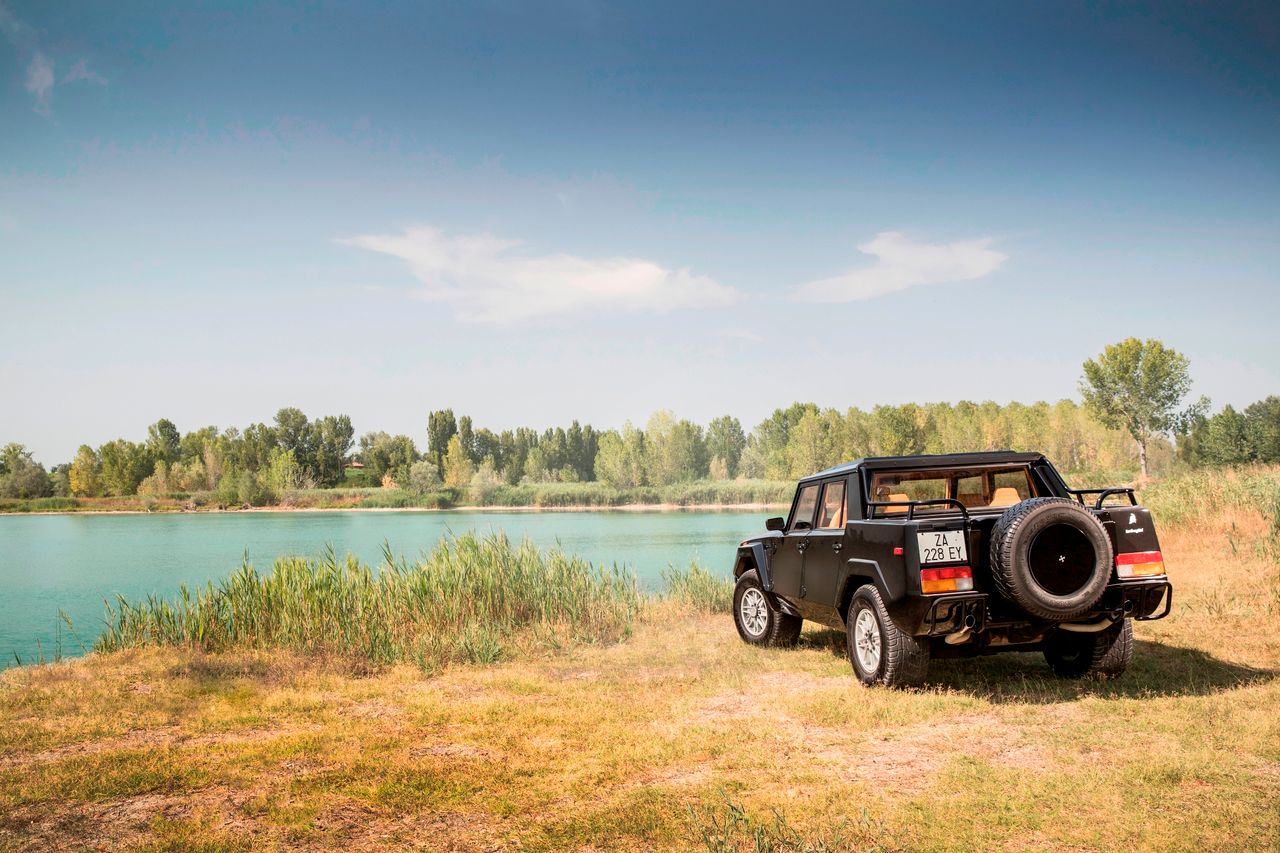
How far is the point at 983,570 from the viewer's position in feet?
21.8

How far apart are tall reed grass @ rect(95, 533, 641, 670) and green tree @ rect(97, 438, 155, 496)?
87130 millimetres

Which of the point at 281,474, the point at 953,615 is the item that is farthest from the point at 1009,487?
the point at 281,474

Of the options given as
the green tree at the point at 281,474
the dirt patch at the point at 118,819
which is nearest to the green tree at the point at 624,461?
the green tree at the point at 281,474

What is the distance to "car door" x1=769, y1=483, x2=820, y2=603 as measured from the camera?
349 inches

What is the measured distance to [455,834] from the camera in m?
4.57

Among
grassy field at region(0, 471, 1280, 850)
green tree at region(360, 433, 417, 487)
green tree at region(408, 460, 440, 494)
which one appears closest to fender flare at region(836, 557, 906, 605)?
grassy field at region(0, 471, 1280, 850)

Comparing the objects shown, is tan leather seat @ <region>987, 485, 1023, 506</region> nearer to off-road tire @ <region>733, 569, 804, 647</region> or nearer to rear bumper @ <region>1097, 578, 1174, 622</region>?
rear bumper @ <region>1097, 578, 1174, 622</region>

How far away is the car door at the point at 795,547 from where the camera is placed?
886 cm

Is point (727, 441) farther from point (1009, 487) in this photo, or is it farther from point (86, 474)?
point (1009, 487)

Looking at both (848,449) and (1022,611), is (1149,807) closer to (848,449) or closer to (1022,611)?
(1022,611)

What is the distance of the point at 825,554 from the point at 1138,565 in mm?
2603

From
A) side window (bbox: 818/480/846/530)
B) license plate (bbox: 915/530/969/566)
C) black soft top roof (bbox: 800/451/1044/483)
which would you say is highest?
black soft top roof (bbox: 800/451/1044/483)

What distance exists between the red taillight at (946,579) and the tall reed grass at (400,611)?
6396 mm

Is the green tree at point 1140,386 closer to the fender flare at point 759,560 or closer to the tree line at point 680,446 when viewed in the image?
the tree line at point 680,446
